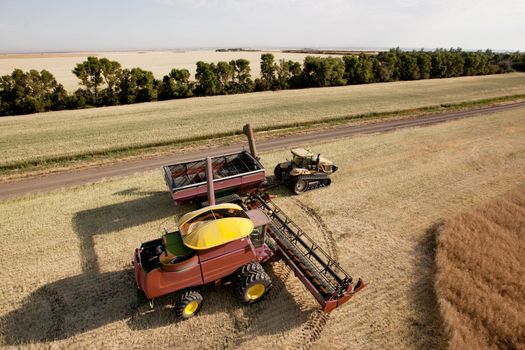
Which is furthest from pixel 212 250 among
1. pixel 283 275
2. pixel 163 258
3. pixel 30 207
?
pixel 30 207

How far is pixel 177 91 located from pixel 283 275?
1468 inches

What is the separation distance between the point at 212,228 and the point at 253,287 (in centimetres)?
218

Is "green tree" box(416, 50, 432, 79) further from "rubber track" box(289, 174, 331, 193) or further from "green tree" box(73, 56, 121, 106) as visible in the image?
"rubber track" box(289, 174, 331, 193)

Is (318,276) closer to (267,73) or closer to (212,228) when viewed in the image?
(212,228)

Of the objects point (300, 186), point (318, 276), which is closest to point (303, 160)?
point (300, 186)

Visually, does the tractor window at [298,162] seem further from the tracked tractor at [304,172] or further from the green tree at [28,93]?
the green tree at [28,93]

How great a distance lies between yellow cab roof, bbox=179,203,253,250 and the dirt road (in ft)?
37.4

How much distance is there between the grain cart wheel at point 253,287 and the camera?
838 cm

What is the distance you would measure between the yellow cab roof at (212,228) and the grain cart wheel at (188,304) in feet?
5.13

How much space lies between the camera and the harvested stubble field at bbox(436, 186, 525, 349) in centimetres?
771

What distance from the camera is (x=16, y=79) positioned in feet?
104

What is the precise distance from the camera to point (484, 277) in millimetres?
9492

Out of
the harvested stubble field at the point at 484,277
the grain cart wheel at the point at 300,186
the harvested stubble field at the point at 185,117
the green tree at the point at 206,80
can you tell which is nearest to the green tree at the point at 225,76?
the green tree at the point at 206,80

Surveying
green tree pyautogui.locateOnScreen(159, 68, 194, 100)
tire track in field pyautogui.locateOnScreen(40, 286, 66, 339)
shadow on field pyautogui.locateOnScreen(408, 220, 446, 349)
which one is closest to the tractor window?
shadow on field pyautogui.locateOnScreen(408, 220, 446, 349)
